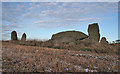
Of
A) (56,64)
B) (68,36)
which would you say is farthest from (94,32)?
(56,64)

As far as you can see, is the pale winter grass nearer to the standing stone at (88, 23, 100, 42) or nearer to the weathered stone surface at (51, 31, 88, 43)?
the standing stone at (88, 23, 100, 42)

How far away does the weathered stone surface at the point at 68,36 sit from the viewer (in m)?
15.7

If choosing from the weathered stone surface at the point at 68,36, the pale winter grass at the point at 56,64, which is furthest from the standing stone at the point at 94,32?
the pale winter grass at the point at 56,64

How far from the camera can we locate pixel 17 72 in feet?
10.2


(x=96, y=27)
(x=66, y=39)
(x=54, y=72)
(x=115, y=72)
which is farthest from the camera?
(x=66, y=39)

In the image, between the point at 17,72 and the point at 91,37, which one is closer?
the point at 17,72

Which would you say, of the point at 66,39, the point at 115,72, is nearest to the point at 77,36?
the point at 66,39

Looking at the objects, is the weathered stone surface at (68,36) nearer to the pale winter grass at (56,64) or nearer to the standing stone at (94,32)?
the standing stone at (94,32)

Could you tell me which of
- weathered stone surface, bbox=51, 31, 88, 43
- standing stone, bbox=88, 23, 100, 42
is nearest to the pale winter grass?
standing stone, bbox=88, 23, 100, 42

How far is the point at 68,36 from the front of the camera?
15938mm

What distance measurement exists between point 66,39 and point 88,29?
3417 millimetres

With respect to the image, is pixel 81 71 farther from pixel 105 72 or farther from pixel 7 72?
pixel 7 72

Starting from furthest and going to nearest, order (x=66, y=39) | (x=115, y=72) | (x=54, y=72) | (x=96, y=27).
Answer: (x=66, y=39) < (x=96, y=27) < (x=115, y=72) < (x=54, y=72)

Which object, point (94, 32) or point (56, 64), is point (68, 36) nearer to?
point (94, 32)
